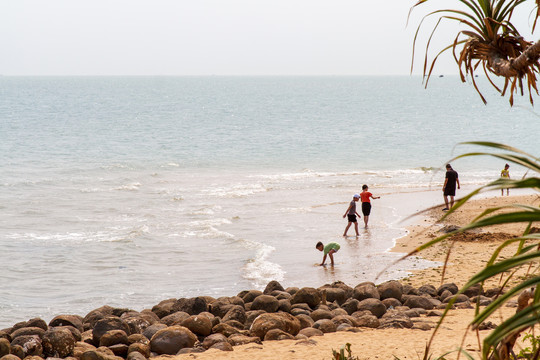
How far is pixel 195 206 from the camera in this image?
88.2 ft

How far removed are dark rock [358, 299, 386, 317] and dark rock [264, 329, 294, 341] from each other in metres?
1.98

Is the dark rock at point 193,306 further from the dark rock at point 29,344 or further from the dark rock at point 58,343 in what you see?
the dark rock at point 29,344

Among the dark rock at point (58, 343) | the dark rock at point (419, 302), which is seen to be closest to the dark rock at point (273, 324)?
the dark rock at point (419, 302)

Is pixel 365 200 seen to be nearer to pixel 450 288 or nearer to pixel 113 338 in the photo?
pixel 450 288

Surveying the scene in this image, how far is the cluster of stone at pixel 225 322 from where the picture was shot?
31.1 ft

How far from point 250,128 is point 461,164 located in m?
35.8

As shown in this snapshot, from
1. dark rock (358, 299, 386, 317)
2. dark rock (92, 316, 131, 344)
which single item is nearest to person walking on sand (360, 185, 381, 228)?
dark rock (358, 299, 386, 317)

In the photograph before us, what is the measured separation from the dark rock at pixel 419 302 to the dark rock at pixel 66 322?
5.90 metres

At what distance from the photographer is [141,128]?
236ft

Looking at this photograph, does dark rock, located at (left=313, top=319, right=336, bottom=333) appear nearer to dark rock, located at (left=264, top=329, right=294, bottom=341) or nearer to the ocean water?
dark rock, located at (left=264, top=329, right=294, bottom=341)

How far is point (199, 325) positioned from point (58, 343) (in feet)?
7.23

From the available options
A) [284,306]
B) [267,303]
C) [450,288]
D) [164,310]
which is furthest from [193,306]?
[450,288]

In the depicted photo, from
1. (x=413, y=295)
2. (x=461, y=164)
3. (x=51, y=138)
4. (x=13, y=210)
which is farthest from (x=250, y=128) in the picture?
(x=413, y=295)

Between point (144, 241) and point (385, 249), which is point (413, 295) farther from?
point (144, 241)
